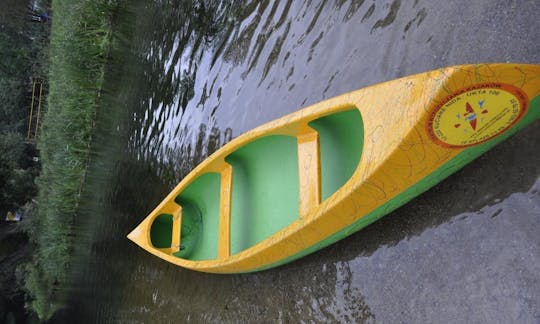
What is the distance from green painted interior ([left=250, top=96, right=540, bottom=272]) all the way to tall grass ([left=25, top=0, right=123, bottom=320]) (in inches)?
185

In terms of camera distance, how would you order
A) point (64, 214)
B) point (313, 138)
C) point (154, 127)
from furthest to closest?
point (64, 214), point (154, 127), point (313, 138)

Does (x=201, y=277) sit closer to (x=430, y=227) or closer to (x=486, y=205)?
(x=430, y=227)

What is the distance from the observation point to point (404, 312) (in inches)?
105

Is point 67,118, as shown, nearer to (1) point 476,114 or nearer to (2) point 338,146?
(2) point 338,146

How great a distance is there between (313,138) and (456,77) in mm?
1132

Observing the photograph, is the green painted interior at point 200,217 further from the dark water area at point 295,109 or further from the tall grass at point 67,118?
the tall grass at point 67,118

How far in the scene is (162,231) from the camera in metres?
4.30

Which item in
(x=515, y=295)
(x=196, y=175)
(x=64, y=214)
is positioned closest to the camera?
(x=515, y=295)

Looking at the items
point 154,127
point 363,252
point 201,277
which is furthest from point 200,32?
point 363,252

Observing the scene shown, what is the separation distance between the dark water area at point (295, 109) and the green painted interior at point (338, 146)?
15.6 inches

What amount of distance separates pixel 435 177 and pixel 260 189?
141 centimetres

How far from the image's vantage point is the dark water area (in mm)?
2395

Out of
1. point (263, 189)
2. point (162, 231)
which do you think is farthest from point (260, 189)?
point (162, 231)

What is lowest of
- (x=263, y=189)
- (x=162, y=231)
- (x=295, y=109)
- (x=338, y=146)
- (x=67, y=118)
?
(x=162, y=231)
